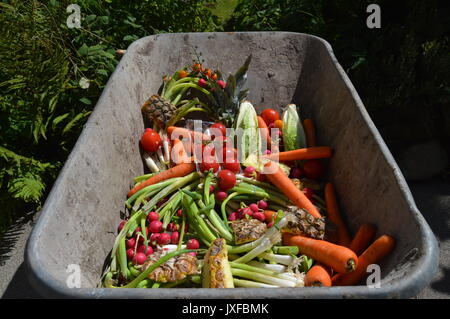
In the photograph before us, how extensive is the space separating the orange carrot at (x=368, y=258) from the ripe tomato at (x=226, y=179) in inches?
33.6

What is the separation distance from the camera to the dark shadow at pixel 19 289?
2713 millimetres

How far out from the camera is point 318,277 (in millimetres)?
1898

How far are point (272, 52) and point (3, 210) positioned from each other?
2.39 meters

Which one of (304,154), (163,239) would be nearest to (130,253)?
(163,239)

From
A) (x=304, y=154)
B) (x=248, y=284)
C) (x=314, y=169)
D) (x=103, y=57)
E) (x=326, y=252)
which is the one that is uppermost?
(x=103, y=57)

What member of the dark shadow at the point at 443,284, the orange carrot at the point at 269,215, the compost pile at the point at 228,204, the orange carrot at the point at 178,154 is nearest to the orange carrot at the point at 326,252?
the compost pile at the point at 228,204

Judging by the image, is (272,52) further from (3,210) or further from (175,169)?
(3,210)

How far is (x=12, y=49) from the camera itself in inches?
111

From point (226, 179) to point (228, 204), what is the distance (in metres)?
0.18

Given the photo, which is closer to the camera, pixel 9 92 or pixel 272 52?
pixel 9 92

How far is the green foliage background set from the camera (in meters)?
2.89

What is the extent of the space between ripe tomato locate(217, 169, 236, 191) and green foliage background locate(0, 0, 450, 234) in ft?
4.01

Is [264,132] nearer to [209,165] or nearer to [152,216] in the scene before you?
[209,165]
